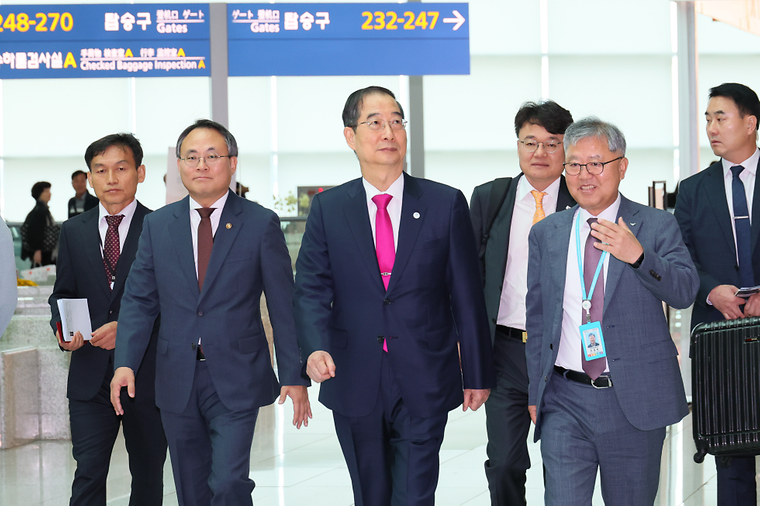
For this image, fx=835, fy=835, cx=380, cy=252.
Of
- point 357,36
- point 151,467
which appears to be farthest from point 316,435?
point 357,36

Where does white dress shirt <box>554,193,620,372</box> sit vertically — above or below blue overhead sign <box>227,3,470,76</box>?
below

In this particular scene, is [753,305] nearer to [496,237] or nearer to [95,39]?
[496,237]

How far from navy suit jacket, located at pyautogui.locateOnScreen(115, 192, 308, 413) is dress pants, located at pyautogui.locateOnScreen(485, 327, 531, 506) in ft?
3.19

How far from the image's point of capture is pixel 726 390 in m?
2.70

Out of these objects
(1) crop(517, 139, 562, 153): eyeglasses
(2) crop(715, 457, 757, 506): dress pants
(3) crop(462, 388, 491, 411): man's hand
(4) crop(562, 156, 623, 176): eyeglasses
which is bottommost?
(2) crop(715, 457, 757, 506): dress pants

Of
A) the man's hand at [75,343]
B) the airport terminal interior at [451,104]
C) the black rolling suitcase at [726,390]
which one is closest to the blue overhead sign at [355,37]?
the man's hand at [75,343]

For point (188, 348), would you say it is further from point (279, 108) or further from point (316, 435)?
point (279, 108)

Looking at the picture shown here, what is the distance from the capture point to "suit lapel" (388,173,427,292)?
3.03 m

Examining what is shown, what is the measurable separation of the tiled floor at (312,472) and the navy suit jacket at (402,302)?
1.88 meters

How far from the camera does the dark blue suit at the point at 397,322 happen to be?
3.02 metres

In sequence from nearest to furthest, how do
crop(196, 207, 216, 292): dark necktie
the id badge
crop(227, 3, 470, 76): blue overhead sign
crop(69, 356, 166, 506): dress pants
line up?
the id badge → crop(196, 207, 216, 292): dark necktie → crop(69, 356, 166, 506): dress pants → crop(227, 3, 470, 76): blue overhead sign

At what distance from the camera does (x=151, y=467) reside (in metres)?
3.82

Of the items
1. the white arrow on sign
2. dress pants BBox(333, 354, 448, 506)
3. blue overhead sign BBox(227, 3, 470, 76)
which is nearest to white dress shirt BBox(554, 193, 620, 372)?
dress pants BBox(333, 354, 448, 506)

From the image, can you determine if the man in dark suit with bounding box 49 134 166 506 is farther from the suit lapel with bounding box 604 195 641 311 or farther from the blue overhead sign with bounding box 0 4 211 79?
the blue overhead sign with bounding box 0 4 211 79
